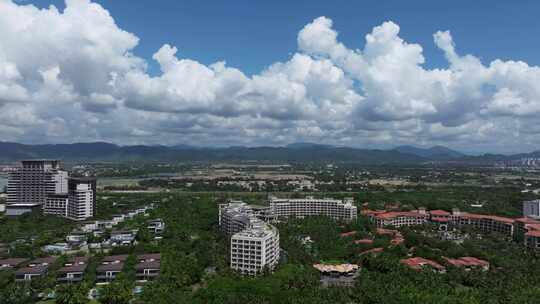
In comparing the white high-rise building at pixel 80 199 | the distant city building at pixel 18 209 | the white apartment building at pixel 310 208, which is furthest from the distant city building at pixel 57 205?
the white apartment building at pixel 310 208

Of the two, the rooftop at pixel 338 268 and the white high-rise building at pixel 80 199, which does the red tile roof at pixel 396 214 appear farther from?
the white high-rise building at pixel 80 199

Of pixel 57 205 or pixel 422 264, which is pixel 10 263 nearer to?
pixel 57 205

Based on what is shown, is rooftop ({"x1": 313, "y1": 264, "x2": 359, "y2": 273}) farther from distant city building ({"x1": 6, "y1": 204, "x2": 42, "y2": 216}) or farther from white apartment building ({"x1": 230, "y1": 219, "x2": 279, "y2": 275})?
distant city building ({"x1": 6, "y1": 204, "x2": 42, "y2": 216})

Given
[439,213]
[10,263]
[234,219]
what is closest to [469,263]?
[234,219]

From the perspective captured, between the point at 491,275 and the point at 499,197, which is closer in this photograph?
the point at 491,275

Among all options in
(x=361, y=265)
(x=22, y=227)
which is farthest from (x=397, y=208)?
(x=22, y=227)

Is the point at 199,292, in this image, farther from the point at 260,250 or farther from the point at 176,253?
the point at 176,253

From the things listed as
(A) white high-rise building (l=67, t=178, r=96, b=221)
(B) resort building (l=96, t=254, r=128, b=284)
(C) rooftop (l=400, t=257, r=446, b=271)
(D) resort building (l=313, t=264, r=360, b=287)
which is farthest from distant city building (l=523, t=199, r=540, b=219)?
(A) white high-rise building (l=67, t=178, r=96, b=221)
